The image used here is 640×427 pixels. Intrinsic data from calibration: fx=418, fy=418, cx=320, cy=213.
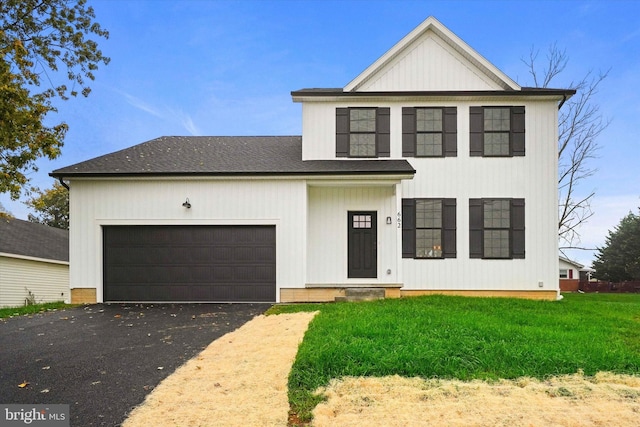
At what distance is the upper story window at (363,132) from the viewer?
12016 mm

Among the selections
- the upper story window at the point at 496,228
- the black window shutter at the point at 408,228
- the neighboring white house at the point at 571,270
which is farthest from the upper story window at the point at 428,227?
the neighboring white house at the point at 571,270

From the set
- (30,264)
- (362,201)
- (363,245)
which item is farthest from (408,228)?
(30,264)

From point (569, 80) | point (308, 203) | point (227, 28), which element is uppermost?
point (227, 28)

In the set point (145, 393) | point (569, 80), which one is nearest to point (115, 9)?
point (145, 393)

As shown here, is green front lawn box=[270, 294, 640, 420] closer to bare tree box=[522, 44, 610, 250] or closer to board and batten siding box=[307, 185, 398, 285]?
board and batten siding box=[307, 185, 398, 285]

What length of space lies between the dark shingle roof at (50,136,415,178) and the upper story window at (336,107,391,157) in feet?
1.25

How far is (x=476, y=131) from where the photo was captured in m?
11.9

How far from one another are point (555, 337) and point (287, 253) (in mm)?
6669

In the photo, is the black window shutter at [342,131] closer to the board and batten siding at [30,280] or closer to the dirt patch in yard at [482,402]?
the dirt patch in yard at [482,402]

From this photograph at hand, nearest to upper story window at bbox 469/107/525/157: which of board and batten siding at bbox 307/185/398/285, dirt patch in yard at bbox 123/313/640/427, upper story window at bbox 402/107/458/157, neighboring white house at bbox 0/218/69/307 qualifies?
upper story window at bbox 402/107/458/157

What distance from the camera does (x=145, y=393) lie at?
4332 mm

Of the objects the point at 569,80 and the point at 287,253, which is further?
the point at 569,80

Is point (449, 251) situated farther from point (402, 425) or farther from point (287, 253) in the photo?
point (402, 425)

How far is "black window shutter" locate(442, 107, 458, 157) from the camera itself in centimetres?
1184
